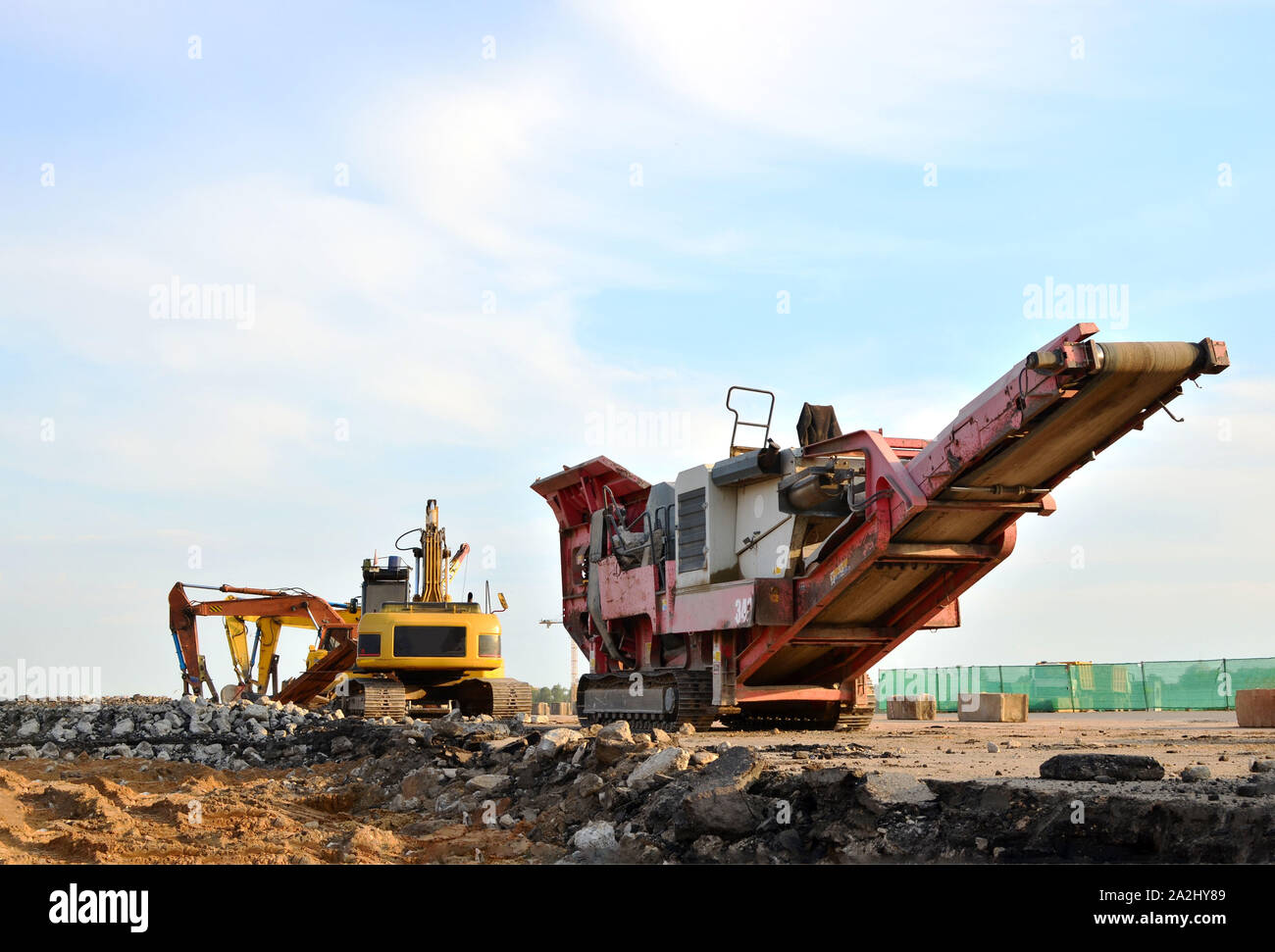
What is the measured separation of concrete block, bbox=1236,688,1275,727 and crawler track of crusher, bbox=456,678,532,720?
38.5 ft

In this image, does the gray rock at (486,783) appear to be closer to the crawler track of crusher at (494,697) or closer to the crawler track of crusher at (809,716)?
the crawler track of crusher at (809,716)

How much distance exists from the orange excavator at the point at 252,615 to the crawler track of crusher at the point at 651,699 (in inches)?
445

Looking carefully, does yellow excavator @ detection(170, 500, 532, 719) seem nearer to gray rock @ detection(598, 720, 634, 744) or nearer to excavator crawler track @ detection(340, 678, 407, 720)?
excavator crawler track @ detection(340, 678, 407, 720)

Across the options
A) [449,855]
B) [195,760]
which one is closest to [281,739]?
[195,760]

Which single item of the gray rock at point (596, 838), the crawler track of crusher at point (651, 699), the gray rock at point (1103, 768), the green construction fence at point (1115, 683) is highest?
the gray rock at point (1103, 768)

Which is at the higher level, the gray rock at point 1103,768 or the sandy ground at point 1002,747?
the gray rock at point 1103,768

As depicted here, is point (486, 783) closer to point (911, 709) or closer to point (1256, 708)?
point (1256, 708)

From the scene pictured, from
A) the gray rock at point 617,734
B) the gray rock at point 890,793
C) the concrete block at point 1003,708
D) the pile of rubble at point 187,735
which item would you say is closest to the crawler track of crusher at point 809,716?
the gray rock at point 617,734

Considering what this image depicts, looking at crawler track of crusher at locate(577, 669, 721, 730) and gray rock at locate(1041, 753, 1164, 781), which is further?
crawler track of crusher at locate(577, 669, 721, 730)

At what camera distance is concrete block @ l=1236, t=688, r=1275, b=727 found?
15508mm

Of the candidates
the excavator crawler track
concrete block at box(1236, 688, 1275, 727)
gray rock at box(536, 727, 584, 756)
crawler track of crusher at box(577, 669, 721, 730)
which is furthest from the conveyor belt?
the excavator crawler track

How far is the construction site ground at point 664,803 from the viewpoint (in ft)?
19.0
